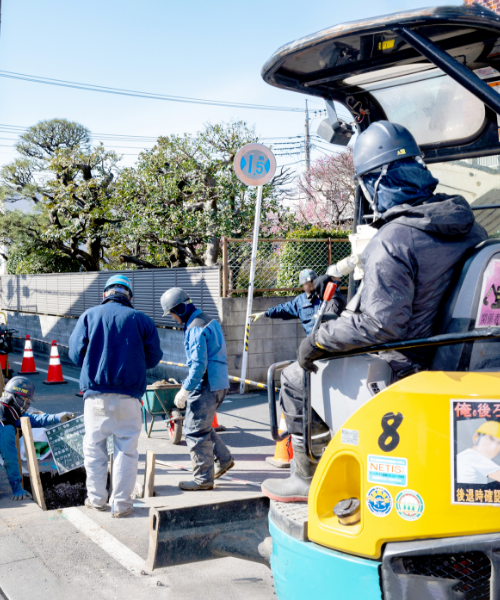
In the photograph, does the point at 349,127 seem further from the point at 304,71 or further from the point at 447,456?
the point at 447,456

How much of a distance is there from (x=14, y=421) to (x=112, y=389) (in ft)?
4.92

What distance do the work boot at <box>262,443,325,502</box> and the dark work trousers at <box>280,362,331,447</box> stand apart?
53mm

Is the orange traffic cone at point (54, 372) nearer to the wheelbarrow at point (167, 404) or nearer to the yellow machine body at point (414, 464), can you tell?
the wheelbarrow at point (167, 404)

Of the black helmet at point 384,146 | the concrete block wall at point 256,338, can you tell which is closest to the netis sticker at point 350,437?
the black helmet at point 384,146

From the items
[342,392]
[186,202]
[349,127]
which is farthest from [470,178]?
[186,202]

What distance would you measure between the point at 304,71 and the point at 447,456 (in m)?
2.29

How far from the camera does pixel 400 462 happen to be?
2.08m

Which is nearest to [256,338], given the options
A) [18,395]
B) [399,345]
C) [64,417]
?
[64,417]

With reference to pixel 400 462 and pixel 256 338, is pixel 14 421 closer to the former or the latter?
pixel 400 462

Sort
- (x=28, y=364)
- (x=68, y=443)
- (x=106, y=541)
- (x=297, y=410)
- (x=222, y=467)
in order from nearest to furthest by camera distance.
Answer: (x=297, y=410) → (x=106, y=541) → (x=68, y=443) → (x=222, y=467) → (x=28, y=364)

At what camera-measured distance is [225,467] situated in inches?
231

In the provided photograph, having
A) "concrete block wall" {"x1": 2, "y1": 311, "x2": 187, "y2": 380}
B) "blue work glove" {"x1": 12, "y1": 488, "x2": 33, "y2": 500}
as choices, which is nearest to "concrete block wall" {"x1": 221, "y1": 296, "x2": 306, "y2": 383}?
"concrete block wall" {"x1": 2, "y1": 311, "x2": 187, "y2": 380}

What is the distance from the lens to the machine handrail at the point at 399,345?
2.10 m

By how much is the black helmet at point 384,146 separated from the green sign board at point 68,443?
12.8 feet
